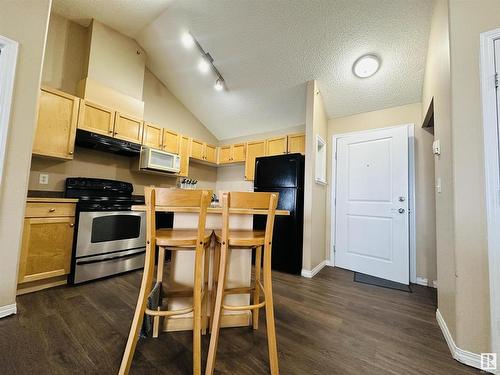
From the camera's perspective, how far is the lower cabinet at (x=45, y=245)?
1.95 metres

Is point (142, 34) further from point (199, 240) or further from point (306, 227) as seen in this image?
point (306, 227)

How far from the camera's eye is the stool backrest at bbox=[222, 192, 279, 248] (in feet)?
3.81

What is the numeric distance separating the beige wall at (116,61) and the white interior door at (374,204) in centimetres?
348

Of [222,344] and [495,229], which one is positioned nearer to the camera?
[495,229]

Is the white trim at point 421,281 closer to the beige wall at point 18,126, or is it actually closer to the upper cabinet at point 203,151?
the upper cabinet at point 203,151

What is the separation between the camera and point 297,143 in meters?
3.48

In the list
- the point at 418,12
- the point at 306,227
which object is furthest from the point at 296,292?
the point at 418,12

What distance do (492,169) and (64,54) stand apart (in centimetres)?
460

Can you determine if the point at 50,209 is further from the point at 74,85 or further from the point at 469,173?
the point at 469,173

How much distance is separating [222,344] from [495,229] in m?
1.91

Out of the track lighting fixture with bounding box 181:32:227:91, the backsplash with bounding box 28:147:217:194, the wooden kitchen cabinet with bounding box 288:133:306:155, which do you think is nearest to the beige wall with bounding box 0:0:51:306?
the backsplash with bounding box 28:147:217:194

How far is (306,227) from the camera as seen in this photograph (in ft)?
9.25

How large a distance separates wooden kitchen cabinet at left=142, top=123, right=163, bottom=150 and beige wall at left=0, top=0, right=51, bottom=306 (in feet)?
4.89

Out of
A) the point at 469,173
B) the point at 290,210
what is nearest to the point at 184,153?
the point at 290,210
